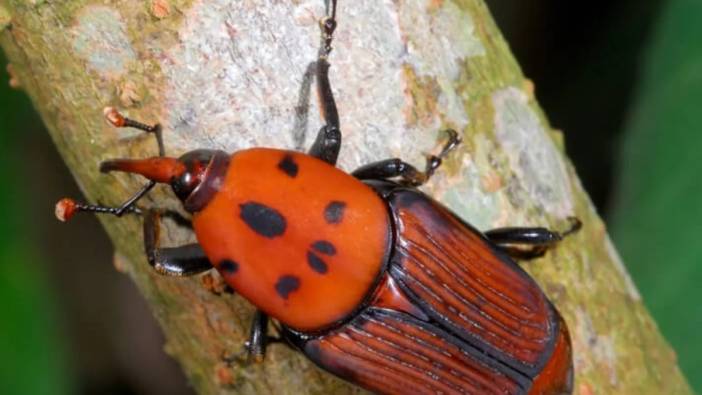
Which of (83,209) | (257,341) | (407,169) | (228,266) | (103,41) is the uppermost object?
(103,41)

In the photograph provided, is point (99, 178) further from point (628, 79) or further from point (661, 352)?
point (628, 79)

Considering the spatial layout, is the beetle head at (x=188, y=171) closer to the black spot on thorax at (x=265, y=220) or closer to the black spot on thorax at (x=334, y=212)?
the black spot on thorax at (x=265, y=220)

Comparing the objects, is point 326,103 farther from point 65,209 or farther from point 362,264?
Answer: point 65,209

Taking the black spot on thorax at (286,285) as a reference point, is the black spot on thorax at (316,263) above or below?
above

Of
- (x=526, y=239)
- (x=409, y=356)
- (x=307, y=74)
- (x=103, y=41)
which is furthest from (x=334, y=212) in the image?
(x=103, y=41)

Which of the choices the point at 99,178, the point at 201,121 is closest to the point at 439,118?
the point at 201,121

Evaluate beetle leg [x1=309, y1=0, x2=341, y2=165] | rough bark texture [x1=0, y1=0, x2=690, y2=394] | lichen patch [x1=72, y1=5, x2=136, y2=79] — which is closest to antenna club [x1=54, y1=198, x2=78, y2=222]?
rough bark texture [x1=0, y1=0, x2=690, y2=394]

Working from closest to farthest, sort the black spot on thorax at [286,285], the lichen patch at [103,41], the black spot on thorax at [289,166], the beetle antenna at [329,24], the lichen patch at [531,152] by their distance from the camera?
the lichen patch at [103,41] < the beetle antenna at [329,24] < the black spot on thorax at [289,166] < the black spot on thorax at [286,285] < the lichen patch at [531,152]

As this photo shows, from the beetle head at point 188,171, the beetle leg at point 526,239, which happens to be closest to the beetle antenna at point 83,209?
the beetle head at point 188,171
